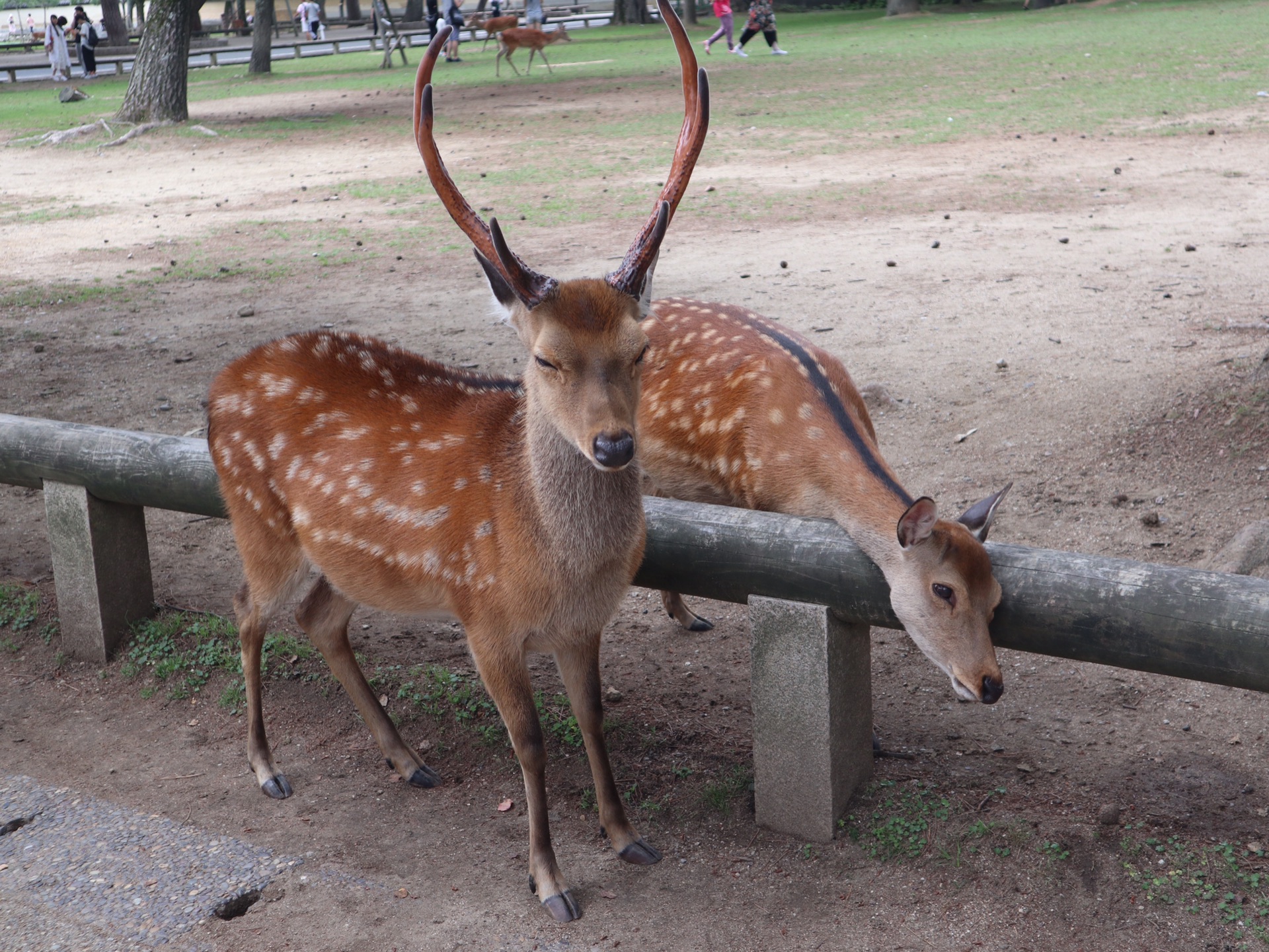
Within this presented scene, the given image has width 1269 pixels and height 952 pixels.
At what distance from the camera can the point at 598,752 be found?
3240mm

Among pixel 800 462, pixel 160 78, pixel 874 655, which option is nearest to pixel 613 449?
pixel 800 462

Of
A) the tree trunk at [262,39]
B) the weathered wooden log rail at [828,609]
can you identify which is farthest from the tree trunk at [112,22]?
the weathered wooden log rail at [828,609]

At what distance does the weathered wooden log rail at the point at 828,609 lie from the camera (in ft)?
8.98

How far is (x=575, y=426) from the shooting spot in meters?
2.82

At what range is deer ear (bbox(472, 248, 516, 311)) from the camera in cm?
286

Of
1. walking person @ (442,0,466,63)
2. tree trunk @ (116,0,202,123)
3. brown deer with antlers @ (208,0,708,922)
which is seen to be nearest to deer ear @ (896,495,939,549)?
Answer: brown deer with antlers @ (208,0,708,922)

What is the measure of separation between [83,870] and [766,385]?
7.93ft

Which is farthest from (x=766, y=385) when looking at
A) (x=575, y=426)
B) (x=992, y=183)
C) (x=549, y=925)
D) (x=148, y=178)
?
(x=148, y=178)

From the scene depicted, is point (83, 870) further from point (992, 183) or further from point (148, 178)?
point (148, 178)

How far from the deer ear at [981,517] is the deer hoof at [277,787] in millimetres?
2030

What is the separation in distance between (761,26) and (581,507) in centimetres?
2395

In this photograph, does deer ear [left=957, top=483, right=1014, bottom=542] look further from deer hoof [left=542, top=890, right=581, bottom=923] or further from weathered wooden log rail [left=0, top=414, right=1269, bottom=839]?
deer hoof [left=542, top=890, right=581, bottom=923]

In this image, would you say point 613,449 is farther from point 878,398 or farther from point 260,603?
point 878,398

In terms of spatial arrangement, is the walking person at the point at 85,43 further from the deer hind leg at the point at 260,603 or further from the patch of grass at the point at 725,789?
the patch of grass at the point at 725,789
